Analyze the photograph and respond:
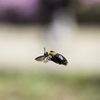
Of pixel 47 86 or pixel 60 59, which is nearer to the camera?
pixel 60 59

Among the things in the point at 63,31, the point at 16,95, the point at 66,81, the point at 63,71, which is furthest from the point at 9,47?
the point at 16,95

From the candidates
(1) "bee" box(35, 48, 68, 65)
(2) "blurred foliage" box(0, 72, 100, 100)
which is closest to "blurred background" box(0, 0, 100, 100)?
(2) "blurred foliage" box(0, 72, 100, 100)

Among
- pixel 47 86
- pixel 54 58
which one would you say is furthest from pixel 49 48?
pixel 54 58

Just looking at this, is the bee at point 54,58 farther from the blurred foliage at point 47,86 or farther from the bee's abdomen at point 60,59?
the blurred foliage at point 47,86

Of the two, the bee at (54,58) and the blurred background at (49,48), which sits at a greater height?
the blurred background at (49,48)

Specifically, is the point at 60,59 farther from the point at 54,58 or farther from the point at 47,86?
the point at 47,86

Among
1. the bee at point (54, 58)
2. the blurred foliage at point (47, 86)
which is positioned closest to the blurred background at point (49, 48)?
the blurred foliage at point (47, 86)

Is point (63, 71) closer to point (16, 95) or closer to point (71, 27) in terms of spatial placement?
point (16, 95)

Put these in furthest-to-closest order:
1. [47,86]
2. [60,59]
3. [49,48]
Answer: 1. [49,48]
2. [47,86]
3. [60,59]

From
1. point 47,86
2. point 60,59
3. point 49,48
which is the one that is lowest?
point 60,59
